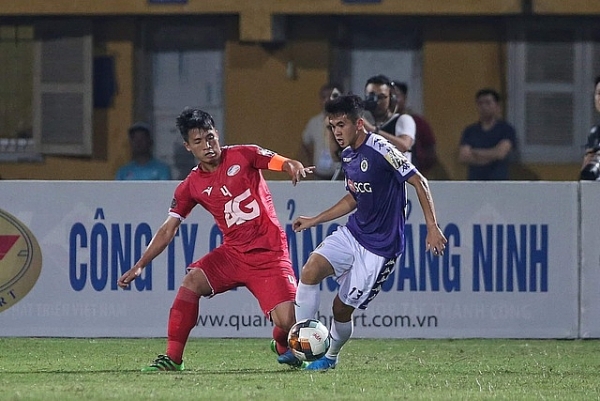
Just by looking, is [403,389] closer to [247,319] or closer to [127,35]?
[247,319]

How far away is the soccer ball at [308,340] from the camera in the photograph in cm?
962

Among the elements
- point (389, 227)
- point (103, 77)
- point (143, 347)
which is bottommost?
point (143, 347)

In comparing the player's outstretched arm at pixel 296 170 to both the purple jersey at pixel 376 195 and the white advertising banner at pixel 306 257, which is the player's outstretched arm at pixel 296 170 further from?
the white advertising banner at pixel 306 257

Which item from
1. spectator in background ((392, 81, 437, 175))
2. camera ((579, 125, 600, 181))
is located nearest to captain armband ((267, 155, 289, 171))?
spectator in background ((392, 81, 437, 175))

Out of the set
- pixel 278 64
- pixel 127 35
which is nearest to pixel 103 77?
pixel 127 35

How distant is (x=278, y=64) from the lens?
56.4ft

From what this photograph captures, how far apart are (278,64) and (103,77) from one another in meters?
2.01

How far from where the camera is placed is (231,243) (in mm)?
10148

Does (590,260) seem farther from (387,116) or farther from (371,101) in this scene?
(371,101)

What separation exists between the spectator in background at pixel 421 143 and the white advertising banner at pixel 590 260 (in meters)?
1.47

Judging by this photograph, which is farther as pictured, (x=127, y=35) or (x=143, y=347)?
(x=127, y=35)

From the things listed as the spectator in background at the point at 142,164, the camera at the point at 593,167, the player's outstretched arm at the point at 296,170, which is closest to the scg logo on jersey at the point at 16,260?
the spectator in background at the point at 142,164

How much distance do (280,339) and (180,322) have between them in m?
0.71

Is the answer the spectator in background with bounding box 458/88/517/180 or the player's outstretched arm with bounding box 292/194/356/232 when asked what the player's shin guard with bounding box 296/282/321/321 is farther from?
the spectator in background with bounding box 458/88/517/180
